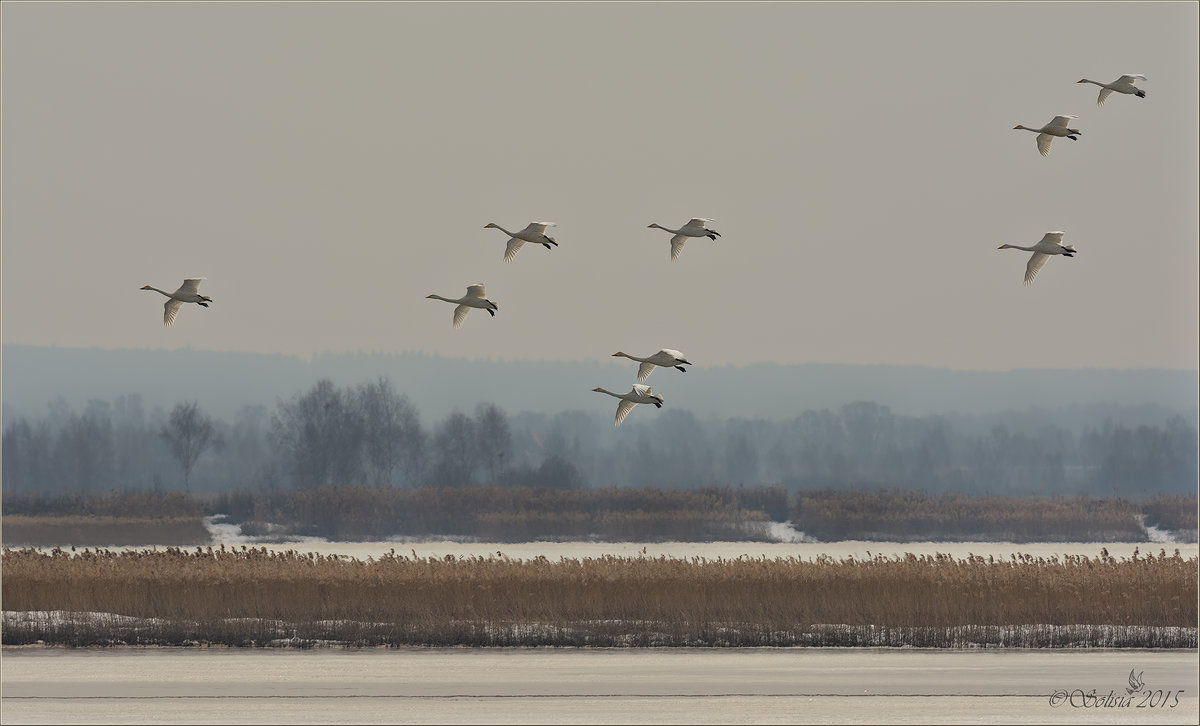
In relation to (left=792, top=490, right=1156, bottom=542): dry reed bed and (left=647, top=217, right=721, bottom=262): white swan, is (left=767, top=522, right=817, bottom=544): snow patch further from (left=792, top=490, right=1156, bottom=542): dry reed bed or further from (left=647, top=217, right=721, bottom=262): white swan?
(left=647, top=217, right=721, bottom=262): white swan

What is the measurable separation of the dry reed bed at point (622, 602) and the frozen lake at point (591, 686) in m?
0.69

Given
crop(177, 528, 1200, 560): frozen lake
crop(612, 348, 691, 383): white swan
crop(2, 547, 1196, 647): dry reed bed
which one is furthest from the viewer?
crop(177, 528, 1200, 560): frozen lake

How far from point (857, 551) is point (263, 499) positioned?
2594 cm

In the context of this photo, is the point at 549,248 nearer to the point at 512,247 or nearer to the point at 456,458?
the point at 512,247

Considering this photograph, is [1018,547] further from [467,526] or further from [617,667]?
[617,667]

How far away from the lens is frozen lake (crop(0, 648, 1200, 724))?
23391mm

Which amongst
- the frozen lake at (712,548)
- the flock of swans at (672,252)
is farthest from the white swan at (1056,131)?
the frozen lake at (712,548)

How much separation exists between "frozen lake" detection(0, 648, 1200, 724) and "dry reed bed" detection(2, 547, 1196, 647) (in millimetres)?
694

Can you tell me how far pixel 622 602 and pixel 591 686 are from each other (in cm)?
579

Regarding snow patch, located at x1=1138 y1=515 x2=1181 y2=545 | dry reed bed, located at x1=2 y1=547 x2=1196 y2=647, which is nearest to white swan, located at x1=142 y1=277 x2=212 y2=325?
dry reed bed, located at x1=2 y1=547 x2=1196 y2=647

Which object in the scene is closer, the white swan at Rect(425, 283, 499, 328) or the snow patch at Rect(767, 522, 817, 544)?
the white swan at Rect(425, 283, 499, 328)

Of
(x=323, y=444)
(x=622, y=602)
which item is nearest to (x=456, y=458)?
(x=323, y=444)

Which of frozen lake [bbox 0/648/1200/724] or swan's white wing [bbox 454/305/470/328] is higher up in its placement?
swan's white wing [bbox 454/305/470/328]

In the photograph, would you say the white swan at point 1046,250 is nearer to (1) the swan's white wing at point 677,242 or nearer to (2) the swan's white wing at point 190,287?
(1) the swan's white wing at point 677,242
